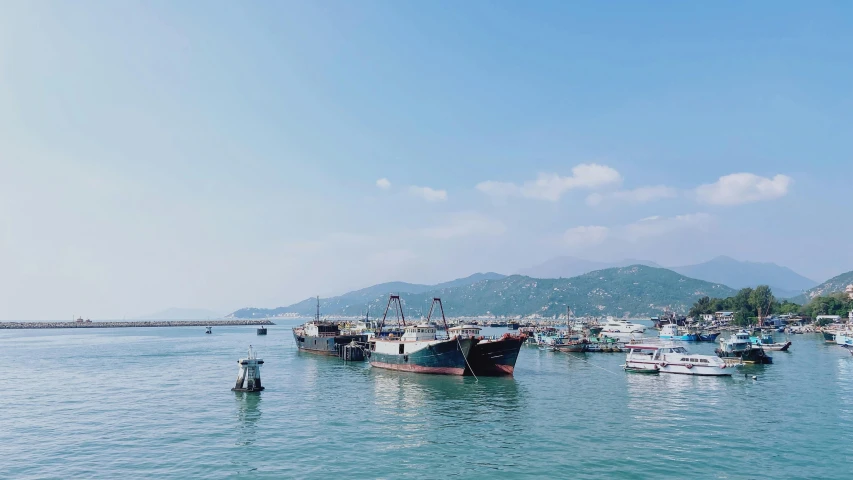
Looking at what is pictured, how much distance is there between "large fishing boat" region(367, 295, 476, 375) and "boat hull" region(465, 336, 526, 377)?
100 cm

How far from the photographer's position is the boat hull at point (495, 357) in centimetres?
5869

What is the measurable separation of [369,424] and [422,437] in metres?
5.34

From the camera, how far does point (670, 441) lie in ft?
103

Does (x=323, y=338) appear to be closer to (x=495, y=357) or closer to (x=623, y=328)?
(x=495, y=357)

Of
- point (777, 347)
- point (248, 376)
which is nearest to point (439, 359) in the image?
point (248, 376)

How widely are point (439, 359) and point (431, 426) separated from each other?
79.2 feet

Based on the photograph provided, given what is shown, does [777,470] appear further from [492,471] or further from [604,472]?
[492,471]

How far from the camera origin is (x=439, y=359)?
6050cm

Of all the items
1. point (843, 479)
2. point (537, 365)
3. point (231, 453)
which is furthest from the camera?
point (537, 365)

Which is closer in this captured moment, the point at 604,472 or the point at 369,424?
the point at 604,472

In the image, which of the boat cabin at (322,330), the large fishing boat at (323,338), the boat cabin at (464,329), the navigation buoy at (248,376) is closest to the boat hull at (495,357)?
the boat cabin at (464,329)

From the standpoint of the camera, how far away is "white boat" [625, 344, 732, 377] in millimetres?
59438

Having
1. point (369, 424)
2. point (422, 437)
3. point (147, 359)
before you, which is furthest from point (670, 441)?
point (147, 359)

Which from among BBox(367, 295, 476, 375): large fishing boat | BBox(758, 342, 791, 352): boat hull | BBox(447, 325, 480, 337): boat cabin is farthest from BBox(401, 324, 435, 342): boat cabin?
BBox(758, 342, 791, 352): boat hull
